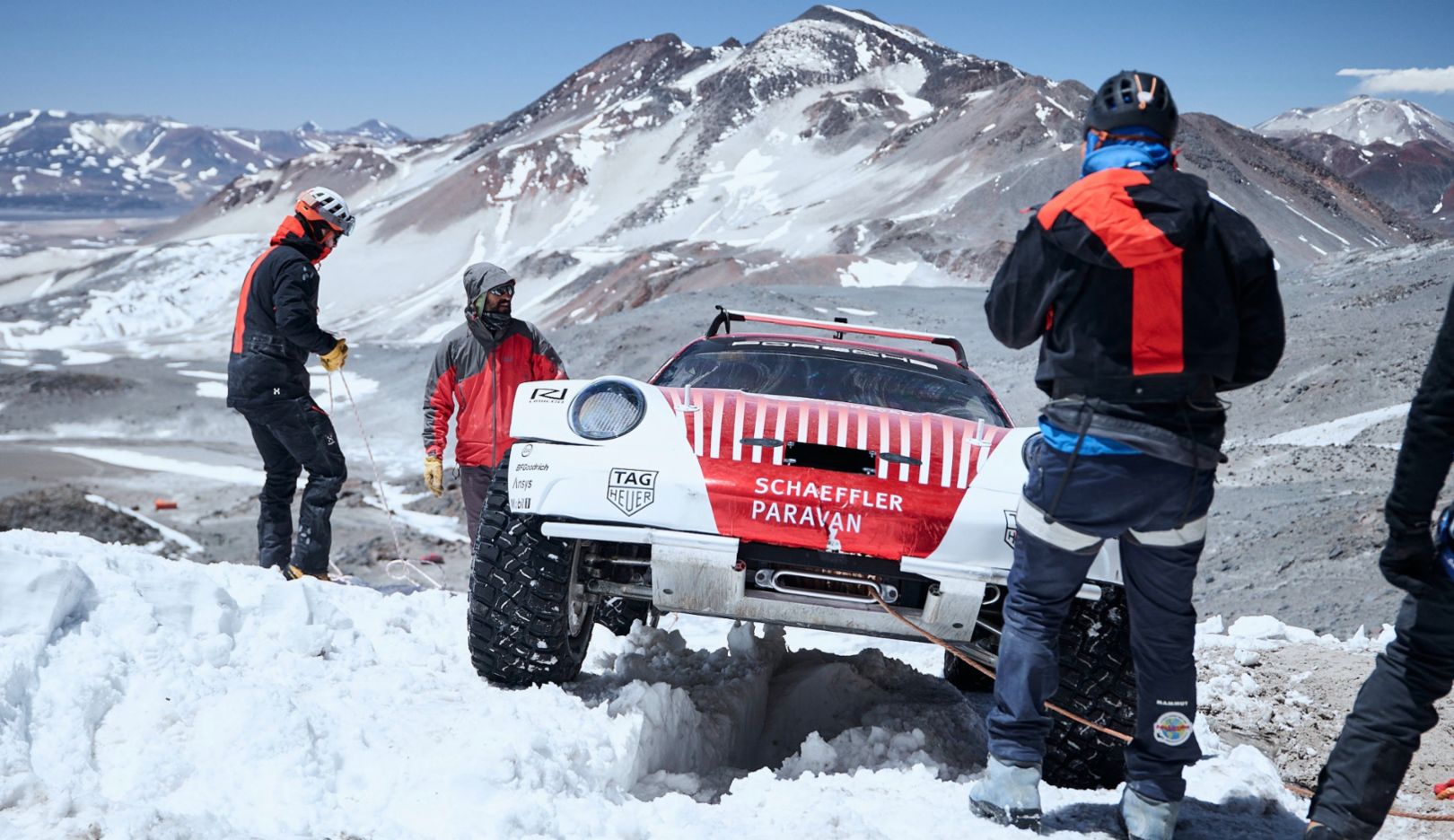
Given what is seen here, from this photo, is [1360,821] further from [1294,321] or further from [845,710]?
[1294,321]

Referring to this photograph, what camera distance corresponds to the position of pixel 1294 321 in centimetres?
1747

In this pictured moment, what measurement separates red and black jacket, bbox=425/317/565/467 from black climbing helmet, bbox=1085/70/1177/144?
363 centimetres

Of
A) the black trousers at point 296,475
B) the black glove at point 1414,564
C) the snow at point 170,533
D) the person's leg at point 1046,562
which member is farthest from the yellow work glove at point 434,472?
the snow at point 170,533

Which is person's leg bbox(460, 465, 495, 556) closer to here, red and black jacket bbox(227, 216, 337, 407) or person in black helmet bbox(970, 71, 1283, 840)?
red and black jacket bbox(227, 216, 337, 407)

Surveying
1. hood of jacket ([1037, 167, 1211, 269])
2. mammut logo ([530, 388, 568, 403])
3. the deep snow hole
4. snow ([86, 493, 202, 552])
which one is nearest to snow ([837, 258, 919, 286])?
snow ([86, 493, 202, 552])

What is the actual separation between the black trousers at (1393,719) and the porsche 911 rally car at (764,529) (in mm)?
707

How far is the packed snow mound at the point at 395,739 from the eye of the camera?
2773mm

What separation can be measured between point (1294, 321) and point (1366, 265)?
5463mm

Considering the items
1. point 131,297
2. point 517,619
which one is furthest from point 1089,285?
point 131,297

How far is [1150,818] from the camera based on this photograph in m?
2.91

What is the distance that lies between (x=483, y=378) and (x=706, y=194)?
211 ft

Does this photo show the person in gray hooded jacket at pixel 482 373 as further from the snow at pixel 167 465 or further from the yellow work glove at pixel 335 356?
the snow at pixel 167 465

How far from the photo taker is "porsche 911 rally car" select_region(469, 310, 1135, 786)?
338 cm

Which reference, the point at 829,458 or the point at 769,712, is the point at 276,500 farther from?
the point at 829,458
